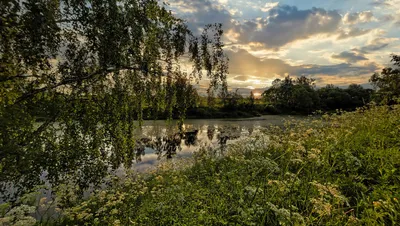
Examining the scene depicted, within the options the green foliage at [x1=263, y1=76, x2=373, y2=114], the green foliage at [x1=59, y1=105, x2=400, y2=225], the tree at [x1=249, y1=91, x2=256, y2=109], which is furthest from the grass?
the green foliage at [x1=263, y1=76, x2=373, y2=114]

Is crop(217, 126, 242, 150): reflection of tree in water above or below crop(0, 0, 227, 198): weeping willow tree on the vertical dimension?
below

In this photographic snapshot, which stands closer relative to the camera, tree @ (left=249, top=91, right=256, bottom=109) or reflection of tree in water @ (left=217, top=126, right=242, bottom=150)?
reflection of tree in water @ (left=217, top=126, right=242, bottom=150)

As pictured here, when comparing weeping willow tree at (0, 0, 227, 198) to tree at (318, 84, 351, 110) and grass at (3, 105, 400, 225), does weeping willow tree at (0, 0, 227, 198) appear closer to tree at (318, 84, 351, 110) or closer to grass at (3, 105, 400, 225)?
grass at (3, 105, 400, 225)

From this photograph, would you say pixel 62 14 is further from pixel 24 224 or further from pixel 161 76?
pixel 24 224

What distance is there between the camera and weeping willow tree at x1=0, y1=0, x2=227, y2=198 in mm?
3568

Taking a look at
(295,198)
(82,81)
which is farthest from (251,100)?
(82,81)

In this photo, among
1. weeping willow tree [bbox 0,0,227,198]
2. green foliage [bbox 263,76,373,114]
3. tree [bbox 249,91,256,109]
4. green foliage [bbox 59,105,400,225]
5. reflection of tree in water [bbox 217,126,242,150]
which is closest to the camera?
green foliage [bbox 59,105,400,225]

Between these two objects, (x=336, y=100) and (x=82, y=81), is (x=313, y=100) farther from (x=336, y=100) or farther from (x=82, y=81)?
(x=82, y=81)

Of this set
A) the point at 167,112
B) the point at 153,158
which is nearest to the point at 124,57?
the point at 167,112

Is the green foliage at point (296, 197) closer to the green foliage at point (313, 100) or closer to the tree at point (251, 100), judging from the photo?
the tree at point (251, 100)

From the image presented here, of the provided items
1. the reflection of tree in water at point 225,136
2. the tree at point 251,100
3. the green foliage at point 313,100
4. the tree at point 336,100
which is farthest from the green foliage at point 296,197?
the tree at point 336,100

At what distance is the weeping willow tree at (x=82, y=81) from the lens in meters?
3.57

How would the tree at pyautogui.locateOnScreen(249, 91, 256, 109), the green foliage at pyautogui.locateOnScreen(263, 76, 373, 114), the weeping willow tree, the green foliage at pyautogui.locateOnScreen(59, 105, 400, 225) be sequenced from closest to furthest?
the green foliage at pyautogui.locateOnScreen(59, 105, 400, 225)
the weeping willow tree
the tree at pyautogui.locateOnScreen(249, 91, 256, 109)
the green foliage at pyautogui.locateOnScreen(263, 76, 373, 114)

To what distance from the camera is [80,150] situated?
4.55 m
